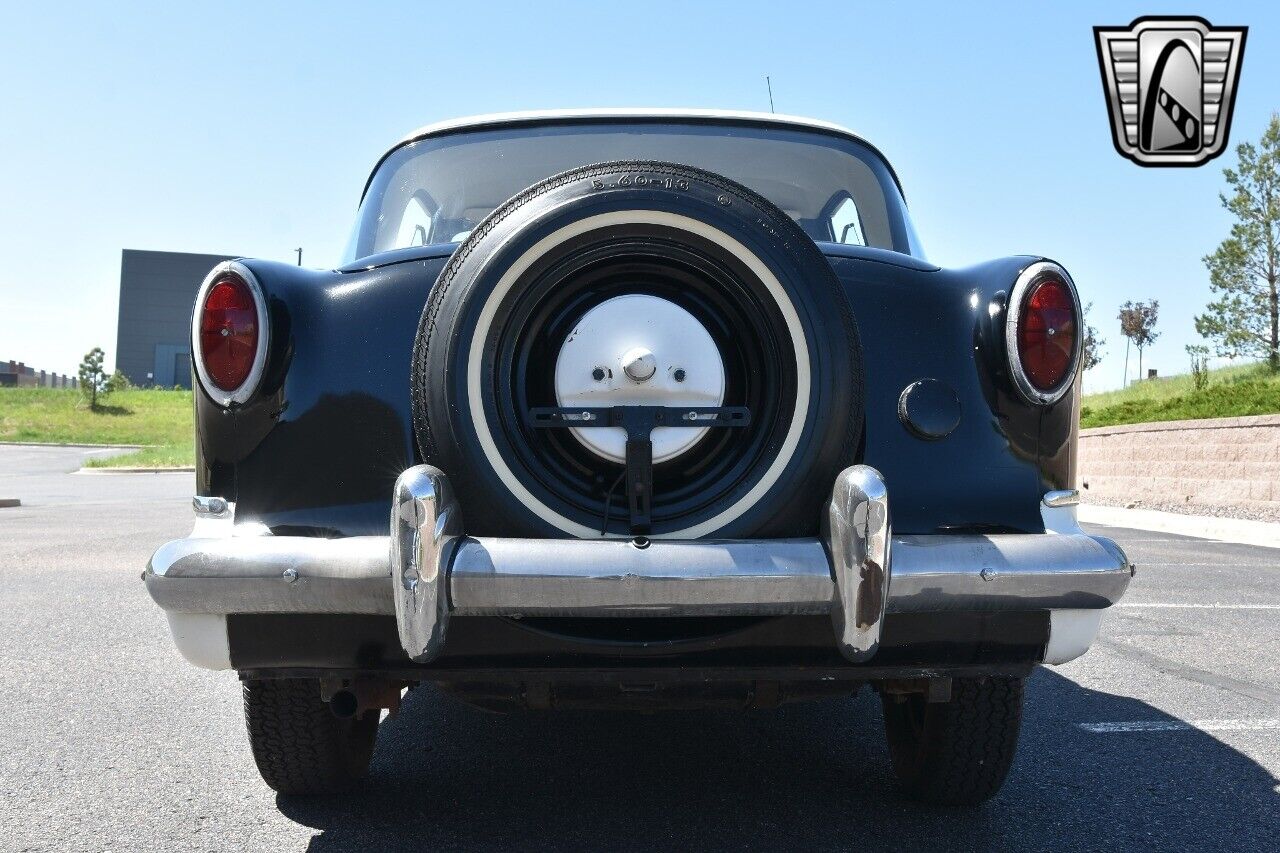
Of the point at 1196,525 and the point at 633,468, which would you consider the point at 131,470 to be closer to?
the point at 1196,525

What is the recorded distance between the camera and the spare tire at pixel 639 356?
79.4 inches

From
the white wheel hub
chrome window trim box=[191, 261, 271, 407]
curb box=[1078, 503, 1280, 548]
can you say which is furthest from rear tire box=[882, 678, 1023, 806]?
curb box=[1078, 503, 1280, 548]

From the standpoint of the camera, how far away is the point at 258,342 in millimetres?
2277

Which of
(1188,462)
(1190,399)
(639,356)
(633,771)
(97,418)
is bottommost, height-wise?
(633,771)

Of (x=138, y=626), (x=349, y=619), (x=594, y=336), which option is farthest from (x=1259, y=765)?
(x=138, y=626)

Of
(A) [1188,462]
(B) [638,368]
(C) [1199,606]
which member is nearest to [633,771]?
(B) [638,368]

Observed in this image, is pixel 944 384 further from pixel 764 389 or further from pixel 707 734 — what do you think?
pixel 707 734

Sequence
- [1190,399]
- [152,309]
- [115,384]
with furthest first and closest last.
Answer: [152,309]
[115,384]
[1190,399]

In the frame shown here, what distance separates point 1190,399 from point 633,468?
21.6 m

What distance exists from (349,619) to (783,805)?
49.1 inches

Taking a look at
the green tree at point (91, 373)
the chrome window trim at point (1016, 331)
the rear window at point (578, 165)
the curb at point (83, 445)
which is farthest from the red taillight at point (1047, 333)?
the green tree at point (91, 373)

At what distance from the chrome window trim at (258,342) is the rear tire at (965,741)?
173cm

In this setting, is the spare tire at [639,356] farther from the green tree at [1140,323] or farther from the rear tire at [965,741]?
the green tree at [1140,323]

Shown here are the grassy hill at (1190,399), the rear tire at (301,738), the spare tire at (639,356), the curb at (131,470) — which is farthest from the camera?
the curb at (131,470)
